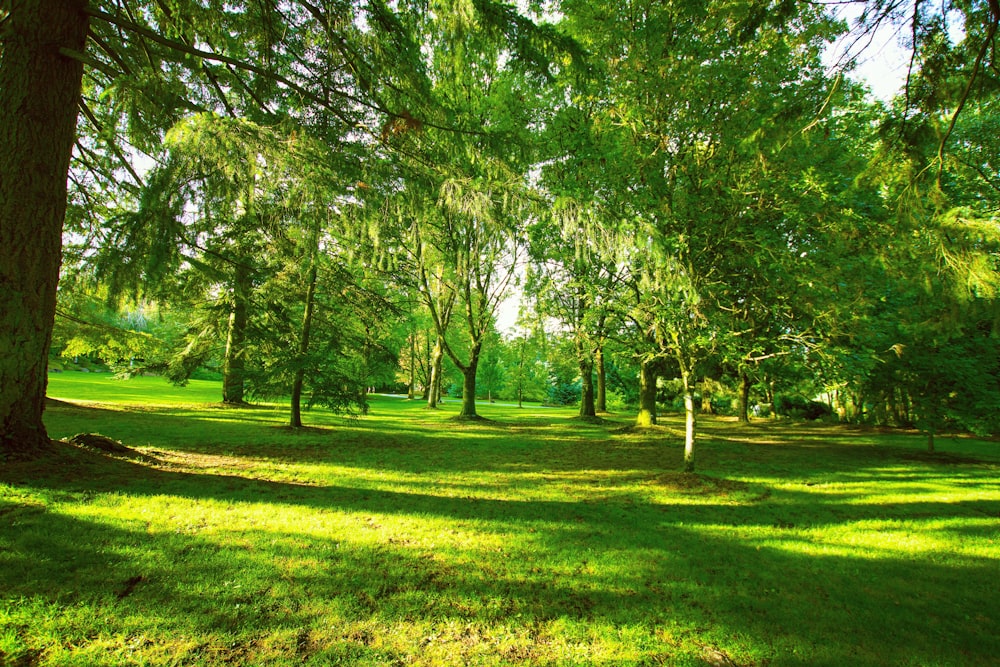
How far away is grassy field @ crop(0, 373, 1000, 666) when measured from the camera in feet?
8.66

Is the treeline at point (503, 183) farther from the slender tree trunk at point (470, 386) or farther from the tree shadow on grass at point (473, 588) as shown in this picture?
the slender tree trunk at point (470, 386)

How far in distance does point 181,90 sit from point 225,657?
23.3 ft

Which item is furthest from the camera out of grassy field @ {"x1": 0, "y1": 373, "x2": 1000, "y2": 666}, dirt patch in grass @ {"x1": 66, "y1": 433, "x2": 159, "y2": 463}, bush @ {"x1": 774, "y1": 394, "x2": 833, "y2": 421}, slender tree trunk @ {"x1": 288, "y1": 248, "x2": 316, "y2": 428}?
bush @ {"x1": 774, "y1": 394, "x2": 833, "y2": 421}

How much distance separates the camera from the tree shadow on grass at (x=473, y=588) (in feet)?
8.79

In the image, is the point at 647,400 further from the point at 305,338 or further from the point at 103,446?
the point at 103,446

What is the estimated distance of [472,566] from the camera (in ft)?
12.6

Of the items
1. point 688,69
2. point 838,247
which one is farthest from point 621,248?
point 838,247

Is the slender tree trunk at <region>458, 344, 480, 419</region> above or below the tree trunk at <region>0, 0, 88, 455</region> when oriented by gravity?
below

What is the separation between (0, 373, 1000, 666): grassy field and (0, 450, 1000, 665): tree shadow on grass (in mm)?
19

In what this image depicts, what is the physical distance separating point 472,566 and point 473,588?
40 centimetres

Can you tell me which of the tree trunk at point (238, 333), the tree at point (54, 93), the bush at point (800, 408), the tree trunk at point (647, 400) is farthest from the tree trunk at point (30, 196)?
the bush at point (800, 408)

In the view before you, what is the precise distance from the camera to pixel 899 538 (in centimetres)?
526

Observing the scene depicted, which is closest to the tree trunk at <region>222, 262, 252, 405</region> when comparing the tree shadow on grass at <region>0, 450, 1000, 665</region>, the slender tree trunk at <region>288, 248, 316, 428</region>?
the slender tree trunk at <region>288, 248, 316, 428</region>

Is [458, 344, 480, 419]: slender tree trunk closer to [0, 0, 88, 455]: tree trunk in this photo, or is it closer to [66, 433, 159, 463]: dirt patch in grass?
[66, 433, 159, 463]: dirt patch in grass
